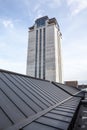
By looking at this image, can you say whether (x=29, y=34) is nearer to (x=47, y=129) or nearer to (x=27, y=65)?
(x=27, y=65)

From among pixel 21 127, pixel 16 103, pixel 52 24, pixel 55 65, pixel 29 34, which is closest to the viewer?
pixel 21 127

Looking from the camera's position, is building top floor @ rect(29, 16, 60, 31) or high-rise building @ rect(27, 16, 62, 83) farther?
building top floor @ rect(29, 16, 60, 31)

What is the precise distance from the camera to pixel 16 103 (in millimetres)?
6816

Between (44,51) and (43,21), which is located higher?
(43,21)

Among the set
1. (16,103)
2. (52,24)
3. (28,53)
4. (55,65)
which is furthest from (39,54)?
(16,103)

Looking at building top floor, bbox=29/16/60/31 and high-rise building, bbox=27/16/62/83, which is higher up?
building top floor, bbox=29/16/60/31

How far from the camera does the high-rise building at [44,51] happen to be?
346ft

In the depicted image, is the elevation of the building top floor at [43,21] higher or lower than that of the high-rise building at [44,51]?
higher

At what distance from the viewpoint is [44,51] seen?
4437 inches

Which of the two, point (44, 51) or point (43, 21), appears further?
point (43, 21)

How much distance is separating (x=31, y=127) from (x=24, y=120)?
527 mm

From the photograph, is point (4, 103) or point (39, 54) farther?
point (39, 54)

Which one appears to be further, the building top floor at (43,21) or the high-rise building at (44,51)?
the building top floor at (43,21)

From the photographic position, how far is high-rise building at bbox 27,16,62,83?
105456 mm
